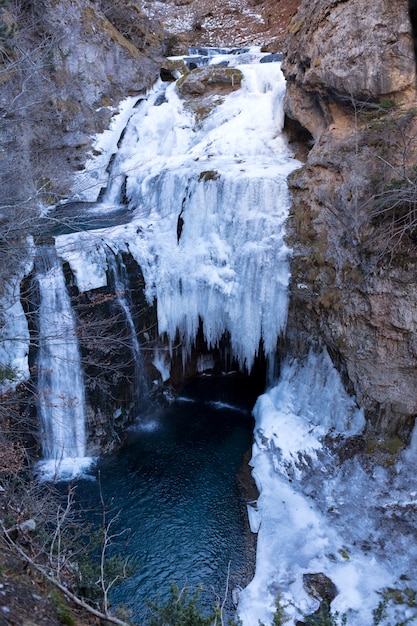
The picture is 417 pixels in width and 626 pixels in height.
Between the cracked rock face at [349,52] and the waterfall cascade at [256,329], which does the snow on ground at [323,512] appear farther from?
the cracked rock face at [349,52]

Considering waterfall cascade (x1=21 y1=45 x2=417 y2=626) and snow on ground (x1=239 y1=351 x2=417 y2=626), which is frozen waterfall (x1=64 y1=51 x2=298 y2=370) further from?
snow on ground (x1=239 y1=351 x2=417 y2=626)

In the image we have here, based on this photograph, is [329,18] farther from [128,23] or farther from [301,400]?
[128,23]

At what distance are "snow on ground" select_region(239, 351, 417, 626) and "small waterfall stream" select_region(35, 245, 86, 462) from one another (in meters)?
3.51

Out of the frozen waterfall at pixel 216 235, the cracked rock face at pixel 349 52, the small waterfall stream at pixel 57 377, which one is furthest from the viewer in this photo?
the frozen waterfall at pixel 216 235

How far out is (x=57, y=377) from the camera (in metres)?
8.67

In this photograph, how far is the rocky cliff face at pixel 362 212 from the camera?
7.11 meters

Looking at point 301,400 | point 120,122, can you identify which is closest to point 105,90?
point 120,122

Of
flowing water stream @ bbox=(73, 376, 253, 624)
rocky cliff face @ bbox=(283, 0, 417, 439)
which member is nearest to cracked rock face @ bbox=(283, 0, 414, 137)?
rocky cliff face @ bbox=(283, 0, 417, 439)

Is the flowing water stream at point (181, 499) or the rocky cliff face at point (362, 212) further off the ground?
the rocky cliff face at point (362, 212)

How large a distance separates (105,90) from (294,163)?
736cm

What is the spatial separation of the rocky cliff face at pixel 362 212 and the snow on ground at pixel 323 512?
27.1 inches

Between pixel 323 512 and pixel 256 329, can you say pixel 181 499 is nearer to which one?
pixel 323 512

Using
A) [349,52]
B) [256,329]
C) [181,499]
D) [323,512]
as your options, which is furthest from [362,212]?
[181,499]

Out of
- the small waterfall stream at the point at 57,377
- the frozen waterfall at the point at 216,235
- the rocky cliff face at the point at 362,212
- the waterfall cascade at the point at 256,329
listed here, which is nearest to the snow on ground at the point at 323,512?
the waterfall cascade at the point at 256,329
